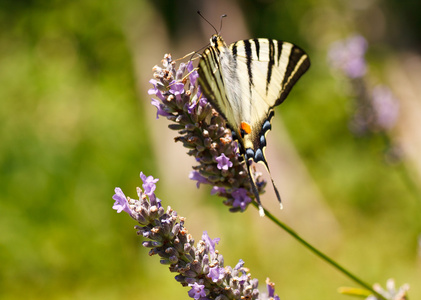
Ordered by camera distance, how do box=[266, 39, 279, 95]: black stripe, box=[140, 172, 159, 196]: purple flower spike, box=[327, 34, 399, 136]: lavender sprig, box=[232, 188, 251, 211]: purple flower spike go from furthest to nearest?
box=[327, 34, 399, 136]: lavender sprig → box=[266, 39, 279, 95]: black stripe → box=[232, 188, 251, 211]: purple flower spike → box=[140, 172, 159, 196]: purple flower spike

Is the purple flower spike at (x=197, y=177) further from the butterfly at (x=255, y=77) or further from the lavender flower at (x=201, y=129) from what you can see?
the butterfly at (x=255, y=77)

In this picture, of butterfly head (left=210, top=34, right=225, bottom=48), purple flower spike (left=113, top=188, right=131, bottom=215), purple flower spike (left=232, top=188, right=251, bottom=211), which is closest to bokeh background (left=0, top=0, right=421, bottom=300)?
butterfly head (left=210, top=34, right=225, bottom=48)

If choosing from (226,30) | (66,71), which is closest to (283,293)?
(226,30)

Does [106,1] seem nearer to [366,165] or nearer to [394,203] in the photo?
[366,165]

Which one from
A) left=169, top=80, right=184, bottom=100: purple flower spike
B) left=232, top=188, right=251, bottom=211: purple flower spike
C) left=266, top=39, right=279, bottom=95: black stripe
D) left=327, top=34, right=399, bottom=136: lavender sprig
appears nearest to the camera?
left=169, top=80, right=184, bottom=100: purple flower spike

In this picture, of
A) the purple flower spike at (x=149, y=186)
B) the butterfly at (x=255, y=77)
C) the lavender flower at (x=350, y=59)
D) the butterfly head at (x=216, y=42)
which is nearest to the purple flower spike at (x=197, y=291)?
the purple flower spike at (x=149, y=186)

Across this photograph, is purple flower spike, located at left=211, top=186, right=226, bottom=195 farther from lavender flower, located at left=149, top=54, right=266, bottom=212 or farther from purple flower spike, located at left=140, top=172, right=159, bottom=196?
purple flower spike, located at left=140, top=172, right=159, bottom=196

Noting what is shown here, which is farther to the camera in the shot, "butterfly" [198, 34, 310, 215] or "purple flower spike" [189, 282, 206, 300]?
"butterfly" [198, 34, 310, 215]
